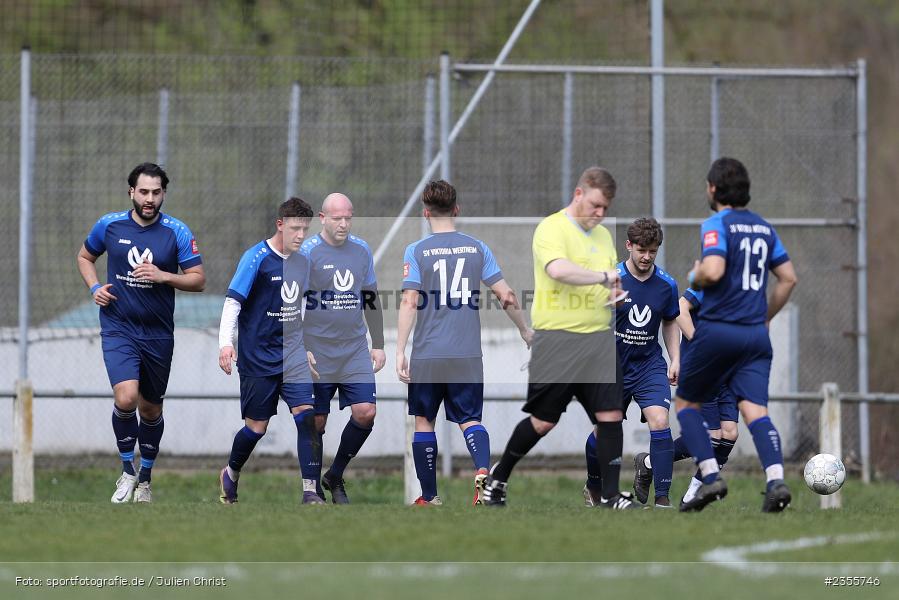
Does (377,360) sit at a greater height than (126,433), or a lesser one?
greater

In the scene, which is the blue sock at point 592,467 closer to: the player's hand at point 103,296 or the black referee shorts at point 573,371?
the black referee shorts at point 573,371

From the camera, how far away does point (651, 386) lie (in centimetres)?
936

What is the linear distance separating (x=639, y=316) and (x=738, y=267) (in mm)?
1657

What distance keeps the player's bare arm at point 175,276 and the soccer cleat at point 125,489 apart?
4.54ft

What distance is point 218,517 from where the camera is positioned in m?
7.68

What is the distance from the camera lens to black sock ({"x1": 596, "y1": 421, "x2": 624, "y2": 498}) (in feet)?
27.7

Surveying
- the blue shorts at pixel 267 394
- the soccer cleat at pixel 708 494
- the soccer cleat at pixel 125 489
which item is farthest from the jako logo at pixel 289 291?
the soccer cleat at pixel 708 494

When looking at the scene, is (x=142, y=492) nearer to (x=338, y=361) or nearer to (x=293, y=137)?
(x=338, y=361)

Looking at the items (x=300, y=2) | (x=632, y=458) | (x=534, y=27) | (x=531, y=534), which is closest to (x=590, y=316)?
(x=531, y=534)


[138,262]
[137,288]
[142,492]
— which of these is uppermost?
[138,262]

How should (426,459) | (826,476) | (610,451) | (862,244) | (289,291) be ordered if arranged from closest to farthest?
(610,451), (826,476), (426,459), (289,291), (862,244)

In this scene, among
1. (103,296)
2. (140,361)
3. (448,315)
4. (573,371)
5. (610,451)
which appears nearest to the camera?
(573,371)

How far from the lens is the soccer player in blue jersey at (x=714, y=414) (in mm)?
9297

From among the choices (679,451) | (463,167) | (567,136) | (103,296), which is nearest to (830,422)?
(679,451)
